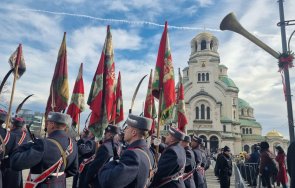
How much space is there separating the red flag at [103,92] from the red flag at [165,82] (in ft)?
3.47

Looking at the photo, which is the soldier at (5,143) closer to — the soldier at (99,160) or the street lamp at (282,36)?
the soldier at (99,160)

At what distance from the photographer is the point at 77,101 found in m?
7.84

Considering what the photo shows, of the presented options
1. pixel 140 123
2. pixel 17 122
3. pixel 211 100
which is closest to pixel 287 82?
pixel 140 123

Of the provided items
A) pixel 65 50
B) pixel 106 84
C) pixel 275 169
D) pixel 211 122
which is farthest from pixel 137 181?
pixel 211 122

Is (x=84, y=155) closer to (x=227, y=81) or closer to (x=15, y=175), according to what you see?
(x=15, y=175)

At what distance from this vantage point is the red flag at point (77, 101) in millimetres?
7577

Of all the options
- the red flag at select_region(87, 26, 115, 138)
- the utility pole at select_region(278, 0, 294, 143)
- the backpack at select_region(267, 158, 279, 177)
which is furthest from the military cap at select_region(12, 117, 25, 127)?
the backpack at select_region(267, 158, 279, 177)

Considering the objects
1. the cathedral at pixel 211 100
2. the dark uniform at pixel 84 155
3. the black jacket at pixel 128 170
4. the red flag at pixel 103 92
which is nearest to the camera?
the black jacket at pixel 128 170

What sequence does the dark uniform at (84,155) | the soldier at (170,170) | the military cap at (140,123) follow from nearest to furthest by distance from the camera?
the military cap at (140,123) → the soldier at (170,170) → the dark uniform at (84,155)

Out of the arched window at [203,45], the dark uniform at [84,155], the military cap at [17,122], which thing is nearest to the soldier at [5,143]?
the military cap at [17,122]

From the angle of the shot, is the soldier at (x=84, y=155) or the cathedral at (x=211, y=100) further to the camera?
the cathedral at (x=211, y=100)

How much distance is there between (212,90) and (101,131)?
175 feet

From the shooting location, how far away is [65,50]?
714cm

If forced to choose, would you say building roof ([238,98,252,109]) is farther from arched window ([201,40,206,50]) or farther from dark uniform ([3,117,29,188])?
dark uniform ([3,117,29,188])
